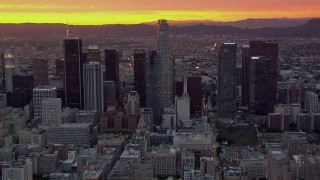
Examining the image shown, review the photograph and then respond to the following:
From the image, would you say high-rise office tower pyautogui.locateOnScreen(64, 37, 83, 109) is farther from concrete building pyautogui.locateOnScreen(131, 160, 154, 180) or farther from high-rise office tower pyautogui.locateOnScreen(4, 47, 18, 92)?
concrete building pyautogui.locateOnScreen(131, 160, 154, 180)

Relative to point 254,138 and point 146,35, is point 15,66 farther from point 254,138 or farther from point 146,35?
point 254,138

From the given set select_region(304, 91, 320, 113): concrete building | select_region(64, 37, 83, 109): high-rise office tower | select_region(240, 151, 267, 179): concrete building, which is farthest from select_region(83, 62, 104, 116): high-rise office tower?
select_region(240, 151, 267, 179): concrete building

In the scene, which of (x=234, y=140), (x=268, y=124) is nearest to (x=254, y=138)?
(x=234, y=140)

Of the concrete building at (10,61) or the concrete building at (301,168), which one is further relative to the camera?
the concrete building at (10,61)

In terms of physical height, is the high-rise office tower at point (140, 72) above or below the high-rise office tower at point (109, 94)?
above

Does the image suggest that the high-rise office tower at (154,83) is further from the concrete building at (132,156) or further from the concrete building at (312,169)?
the concrete building at (312,169)

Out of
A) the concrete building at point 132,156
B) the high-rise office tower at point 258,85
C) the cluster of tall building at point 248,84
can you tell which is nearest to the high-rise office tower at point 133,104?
the cluster of tall building at point 248,84

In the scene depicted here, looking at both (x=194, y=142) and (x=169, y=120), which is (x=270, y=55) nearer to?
(x=169, y=120)
